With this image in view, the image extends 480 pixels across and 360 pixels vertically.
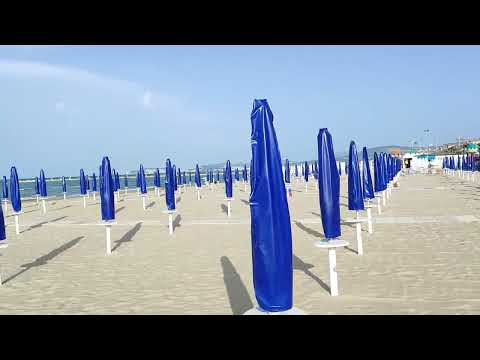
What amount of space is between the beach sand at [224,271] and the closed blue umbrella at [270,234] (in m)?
2.04

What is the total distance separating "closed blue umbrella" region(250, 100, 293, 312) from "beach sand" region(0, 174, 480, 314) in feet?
6.68

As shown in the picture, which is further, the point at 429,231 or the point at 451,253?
the point at 429,231

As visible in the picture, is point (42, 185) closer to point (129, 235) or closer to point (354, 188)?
point (129, 235)

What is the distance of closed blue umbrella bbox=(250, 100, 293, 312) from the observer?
2.97 m

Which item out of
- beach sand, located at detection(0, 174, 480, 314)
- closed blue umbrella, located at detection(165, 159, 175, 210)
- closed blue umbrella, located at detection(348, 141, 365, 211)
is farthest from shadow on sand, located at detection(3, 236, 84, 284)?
closed blue umbrella, located at detection(348, 141, 365, 211)

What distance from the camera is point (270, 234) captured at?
9.71ft

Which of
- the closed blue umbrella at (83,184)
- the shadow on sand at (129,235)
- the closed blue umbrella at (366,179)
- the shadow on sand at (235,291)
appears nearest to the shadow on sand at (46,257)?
the shadow on sand at (129,235)

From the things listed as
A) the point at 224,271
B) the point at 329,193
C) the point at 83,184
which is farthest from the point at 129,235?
the point at 83,184

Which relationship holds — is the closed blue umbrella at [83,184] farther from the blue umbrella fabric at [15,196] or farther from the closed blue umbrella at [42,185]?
the blue umbrella fabric at [15,196]
